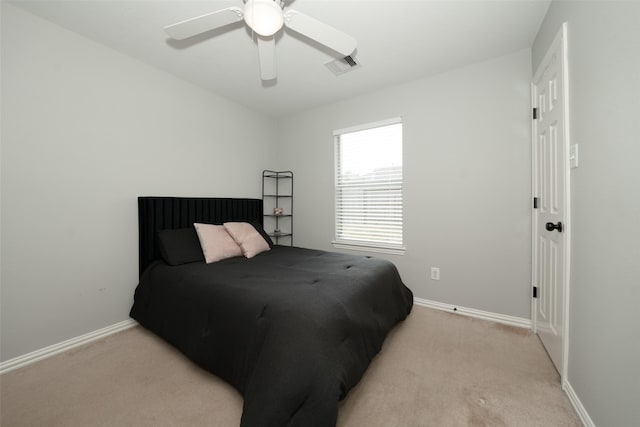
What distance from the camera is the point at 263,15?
1331 mm

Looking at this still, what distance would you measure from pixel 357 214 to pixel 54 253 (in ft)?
9.59

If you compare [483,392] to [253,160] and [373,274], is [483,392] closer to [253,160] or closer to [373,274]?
[373,274]

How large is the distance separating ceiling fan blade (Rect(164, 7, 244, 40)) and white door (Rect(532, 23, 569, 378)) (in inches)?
79.1

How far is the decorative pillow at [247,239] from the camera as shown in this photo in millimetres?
2523

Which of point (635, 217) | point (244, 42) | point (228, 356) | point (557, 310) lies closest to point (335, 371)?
point (228, 356)

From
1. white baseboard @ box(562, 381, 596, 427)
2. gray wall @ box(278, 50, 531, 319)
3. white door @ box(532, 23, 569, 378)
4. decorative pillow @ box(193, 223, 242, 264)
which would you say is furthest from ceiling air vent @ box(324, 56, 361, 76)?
white baseboard @ box(562, 381, 596, 427)

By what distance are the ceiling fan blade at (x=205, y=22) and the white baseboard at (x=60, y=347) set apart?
8.08 ft

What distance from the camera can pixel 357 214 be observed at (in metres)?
3.21

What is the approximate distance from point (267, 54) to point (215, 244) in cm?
174

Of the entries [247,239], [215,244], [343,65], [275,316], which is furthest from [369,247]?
[343,65]

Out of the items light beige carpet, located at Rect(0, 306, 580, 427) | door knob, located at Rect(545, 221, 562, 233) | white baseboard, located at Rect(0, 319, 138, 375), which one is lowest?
light beige carpet, located at Rect(0, 306, 580, 427)

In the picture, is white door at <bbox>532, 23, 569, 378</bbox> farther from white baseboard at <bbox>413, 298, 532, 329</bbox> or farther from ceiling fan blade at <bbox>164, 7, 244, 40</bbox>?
ceiling fan blade at <bbox>164, 7, 244, 40</bbox>

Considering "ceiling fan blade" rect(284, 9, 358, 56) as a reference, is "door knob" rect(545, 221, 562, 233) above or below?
below

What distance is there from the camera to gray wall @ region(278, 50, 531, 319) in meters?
2.21
